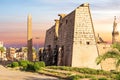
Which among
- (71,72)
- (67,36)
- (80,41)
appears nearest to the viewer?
(71,72)

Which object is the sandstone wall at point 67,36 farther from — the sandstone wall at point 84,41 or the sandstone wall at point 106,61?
the sandstone wall at point 106,61

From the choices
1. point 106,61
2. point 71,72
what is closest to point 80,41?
point 106,61

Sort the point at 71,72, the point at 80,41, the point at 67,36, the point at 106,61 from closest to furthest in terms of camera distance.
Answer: the point at 71,72 → the point at 106,61 → the point at 80,41 → the point at 67,36

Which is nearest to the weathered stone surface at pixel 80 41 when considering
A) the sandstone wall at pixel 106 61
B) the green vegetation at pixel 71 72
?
the sandstone wall at pixel 106 61

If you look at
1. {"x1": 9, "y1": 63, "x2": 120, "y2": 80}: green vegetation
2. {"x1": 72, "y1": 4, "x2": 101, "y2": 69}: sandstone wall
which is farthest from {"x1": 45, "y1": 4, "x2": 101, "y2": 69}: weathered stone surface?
{"x1": 9, "y1": 63, "x2": 120, "y2": 80}: green vegetation

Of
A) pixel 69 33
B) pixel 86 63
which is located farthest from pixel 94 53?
pixel 69 33

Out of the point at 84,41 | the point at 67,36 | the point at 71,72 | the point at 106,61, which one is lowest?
the point at 71,72

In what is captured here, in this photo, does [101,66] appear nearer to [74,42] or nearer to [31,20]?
[74,42]

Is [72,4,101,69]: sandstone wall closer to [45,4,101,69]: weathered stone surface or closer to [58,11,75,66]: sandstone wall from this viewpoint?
[45,4,101,69]: weathered stone surface

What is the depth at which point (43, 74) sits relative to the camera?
3969 cm

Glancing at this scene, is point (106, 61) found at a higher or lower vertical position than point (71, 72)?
higher

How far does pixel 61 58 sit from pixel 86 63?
227 inches

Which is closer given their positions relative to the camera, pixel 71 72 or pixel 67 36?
pixel 71 72

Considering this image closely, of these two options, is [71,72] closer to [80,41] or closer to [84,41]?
[80,41]
